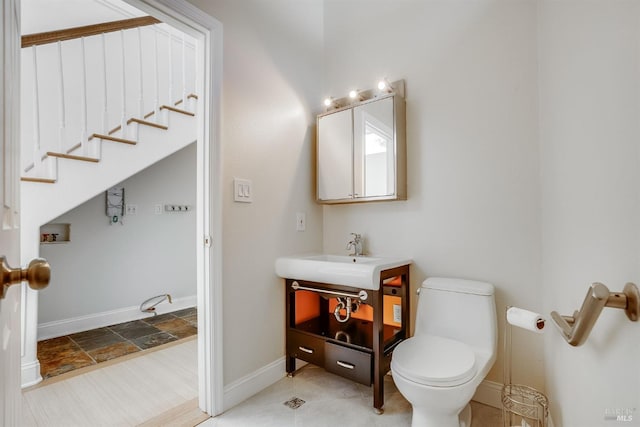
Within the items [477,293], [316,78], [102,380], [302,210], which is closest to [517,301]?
[477,293]

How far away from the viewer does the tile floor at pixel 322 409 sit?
160 centimetres

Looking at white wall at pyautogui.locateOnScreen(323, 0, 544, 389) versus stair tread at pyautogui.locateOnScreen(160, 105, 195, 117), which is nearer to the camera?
white wall at pyautogui.locateOnScreen(323, 0, 544, 389)

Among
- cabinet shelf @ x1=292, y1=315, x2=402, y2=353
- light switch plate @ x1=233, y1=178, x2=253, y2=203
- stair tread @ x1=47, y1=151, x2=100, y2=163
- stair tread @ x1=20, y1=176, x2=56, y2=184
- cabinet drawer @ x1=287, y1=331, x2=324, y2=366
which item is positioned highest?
stair tread @ x1=47, y1=151, x2=100, y2=163

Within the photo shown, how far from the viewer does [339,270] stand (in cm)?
174

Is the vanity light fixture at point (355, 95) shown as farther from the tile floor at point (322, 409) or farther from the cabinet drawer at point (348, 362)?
the tile floor at point (322, 409)

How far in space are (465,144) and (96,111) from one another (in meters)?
3.19

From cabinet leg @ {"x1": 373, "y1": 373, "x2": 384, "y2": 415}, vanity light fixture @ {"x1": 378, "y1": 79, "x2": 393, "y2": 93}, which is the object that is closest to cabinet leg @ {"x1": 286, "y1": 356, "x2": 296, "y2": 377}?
cabinet leg @ {"x1": 373, "y1": 373, "x2": 384, "y2": 415}

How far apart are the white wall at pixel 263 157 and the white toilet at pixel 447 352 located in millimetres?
895

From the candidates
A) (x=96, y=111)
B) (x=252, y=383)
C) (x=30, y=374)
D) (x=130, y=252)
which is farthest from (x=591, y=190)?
(x=130, y=252)

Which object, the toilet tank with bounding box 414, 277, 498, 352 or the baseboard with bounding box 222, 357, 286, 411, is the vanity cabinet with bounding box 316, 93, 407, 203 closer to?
the toilet tank with bounding box 414, 277, 498, 352

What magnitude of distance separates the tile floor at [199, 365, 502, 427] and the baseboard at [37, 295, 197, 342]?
2.13 metres

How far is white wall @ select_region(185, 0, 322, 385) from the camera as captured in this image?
5.84 feet

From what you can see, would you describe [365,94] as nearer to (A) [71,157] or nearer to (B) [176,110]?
(B) [176,110]

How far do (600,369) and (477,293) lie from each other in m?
0.89
